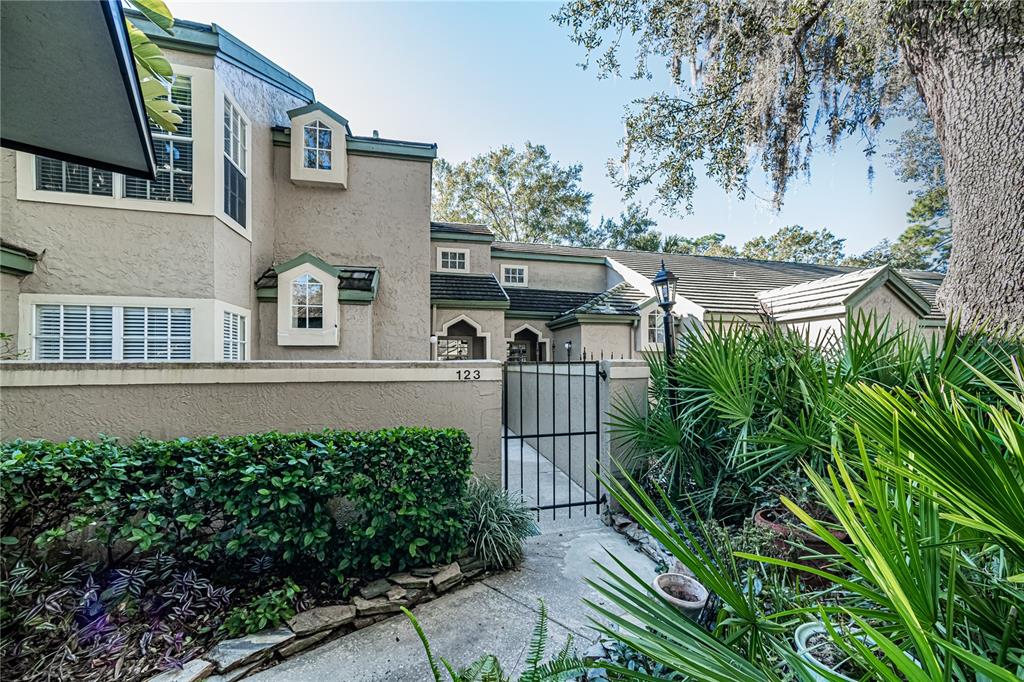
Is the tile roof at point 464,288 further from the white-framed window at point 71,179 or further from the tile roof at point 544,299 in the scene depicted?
the white-framed window at point 71,179

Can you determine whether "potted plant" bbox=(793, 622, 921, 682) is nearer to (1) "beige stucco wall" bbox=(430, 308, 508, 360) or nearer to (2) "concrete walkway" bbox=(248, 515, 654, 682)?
(2) "concrete walkway" bbox=(248, 515, 654, 682)

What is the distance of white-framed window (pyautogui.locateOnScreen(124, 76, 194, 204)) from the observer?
6.29 meters

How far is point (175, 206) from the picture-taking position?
6.47 metres

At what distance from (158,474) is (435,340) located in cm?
858

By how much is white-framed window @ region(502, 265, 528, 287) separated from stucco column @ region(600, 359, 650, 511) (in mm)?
11662

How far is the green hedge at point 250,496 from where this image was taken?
10.1ft

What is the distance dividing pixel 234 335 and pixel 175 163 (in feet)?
9.61

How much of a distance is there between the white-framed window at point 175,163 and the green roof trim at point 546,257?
1072cm

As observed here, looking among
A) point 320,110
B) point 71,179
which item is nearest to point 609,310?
point 320,110

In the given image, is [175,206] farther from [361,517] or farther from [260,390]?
[361,517]

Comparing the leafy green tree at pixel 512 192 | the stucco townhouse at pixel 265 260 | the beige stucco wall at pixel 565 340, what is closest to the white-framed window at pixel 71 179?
the stucco townhouse at pixel 265 260

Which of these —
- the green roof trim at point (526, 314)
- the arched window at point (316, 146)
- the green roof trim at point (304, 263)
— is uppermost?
the arched window at point (316, 146)

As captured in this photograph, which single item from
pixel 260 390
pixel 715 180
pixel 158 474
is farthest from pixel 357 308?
pixel 715 180

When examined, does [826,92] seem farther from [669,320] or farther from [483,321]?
[483,321]
